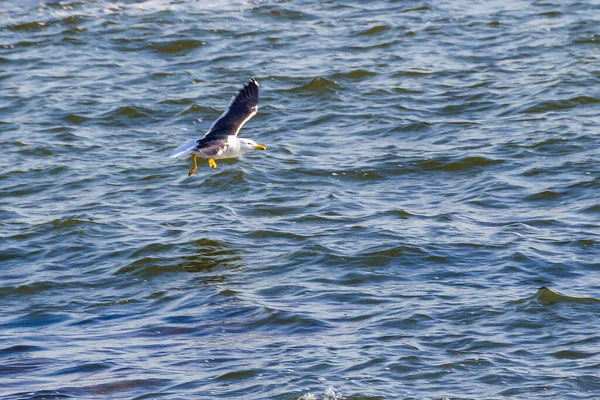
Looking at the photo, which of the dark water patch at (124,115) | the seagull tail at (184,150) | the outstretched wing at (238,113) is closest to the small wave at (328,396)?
the seagull tail at (184,150)

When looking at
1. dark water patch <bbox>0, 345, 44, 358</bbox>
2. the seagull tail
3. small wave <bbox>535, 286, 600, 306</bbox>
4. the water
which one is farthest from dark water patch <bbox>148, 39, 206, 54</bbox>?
small wave <bbox>535, 286, 600, 306</bbox>

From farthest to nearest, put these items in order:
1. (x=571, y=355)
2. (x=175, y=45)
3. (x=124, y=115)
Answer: (x=175, y=45) < (x=124, y=115) < (x=571, y=355)

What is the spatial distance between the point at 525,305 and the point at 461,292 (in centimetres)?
66

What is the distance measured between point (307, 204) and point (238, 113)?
135 cm

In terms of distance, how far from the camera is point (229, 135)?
12.7m

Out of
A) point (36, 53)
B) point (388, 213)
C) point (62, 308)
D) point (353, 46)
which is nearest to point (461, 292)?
point (388, 213)

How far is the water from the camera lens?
29.8 ft

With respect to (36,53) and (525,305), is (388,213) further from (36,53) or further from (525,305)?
(36,53)

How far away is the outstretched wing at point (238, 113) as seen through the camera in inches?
503

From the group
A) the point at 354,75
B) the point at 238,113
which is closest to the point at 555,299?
the point at 238,113

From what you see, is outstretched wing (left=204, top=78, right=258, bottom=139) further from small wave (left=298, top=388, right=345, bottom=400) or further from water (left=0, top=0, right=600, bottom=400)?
small wave (left=298, top=388, right=345, bottom=400)

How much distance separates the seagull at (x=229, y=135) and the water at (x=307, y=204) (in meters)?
0.80

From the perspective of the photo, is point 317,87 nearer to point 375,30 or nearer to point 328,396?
point 375,30

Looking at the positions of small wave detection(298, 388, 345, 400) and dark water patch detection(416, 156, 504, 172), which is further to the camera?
dark water patch detection(416, 156, 504, 172)
